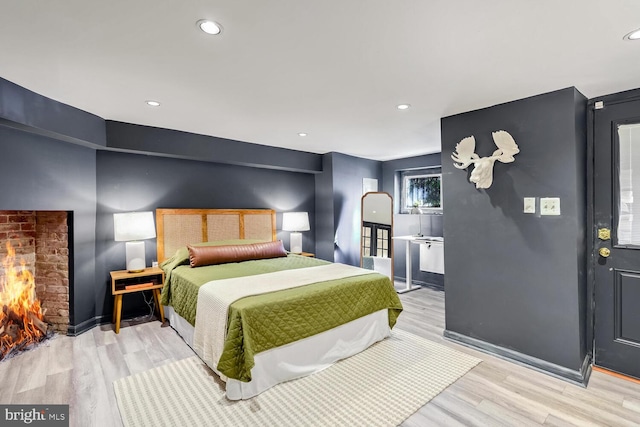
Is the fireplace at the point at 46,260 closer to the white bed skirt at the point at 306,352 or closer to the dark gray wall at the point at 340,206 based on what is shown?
the white bed skirt at the point at 306,352

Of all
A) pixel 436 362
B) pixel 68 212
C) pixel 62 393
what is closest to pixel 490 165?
pixel 436 362

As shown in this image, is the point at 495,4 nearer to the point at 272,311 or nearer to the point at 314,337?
the point at 272,311

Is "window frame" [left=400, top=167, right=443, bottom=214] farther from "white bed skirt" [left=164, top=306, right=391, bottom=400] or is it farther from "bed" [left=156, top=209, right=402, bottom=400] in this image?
"white bed skirt" [left=164, top=306, right=391, bottom=400]

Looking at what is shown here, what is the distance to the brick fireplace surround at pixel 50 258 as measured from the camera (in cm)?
325

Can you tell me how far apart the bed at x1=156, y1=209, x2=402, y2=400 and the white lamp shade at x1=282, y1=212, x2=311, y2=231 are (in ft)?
2.71

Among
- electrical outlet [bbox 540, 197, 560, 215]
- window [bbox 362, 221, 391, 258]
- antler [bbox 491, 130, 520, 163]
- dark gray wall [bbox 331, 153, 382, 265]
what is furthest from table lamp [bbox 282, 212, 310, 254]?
electrical outlet [bbox 540, 197, 560, 215]

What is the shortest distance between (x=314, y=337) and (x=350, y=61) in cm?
211

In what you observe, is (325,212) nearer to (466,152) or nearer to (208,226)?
(208,226)

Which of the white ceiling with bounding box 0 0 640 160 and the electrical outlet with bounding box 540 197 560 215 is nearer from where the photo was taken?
the white ceiling with bounding box 0 0 640 160

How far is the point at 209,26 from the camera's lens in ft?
5.37

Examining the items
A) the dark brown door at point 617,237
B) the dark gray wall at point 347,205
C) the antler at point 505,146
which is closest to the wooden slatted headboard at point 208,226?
the dark gray wall at point 347,205

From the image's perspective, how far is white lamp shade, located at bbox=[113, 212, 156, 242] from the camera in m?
3.33

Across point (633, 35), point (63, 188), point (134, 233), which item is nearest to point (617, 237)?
point (633, 35)

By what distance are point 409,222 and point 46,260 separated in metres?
5.10
